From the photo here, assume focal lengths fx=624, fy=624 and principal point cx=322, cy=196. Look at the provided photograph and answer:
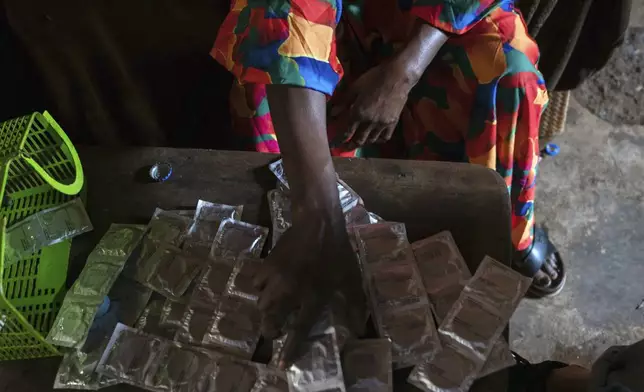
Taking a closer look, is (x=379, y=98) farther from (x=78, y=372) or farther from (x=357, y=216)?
(x=78, y=372)

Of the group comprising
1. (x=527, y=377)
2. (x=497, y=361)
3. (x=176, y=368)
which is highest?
(x=176, y=368)

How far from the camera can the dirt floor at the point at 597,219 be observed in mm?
1232

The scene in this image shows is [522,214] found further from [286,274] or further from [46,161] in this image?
[46,161]

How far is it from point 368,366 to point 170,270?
0.28 m

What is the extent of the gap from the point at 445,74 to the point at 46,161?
1.89 ft

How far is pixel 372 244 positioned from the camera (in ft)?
2.57

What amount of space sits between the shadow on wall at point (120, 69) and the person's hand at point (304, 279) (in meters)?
0.45

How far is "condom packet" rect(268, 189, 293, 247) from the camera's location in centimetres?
80

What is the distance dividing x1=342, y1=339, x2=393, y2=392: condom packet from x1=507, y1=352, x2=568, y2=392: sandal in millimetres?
287

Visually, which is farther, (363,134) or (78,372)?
(363,134)

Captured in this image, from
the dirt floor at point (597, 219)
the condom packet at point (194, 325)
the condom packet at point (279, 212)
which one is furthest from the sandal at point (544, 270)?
the condom packet at point (194, 325)

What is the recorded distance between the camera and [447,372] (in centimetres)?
70

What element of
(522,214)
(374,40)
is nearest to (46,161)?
(374,40)

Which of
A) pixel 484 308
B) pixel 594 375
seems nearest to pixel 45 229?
pixel 484 308
